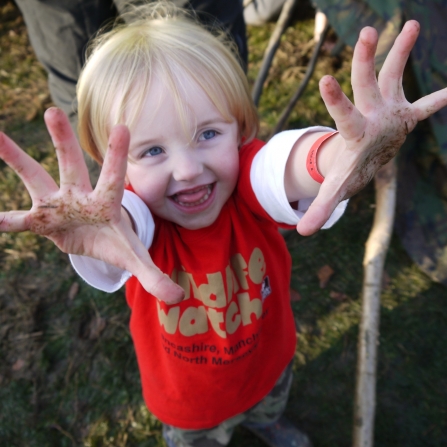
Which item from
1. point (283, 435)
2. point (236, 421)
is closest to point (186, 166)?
point (236, 421)

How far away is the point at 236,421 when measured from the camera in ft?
5.28

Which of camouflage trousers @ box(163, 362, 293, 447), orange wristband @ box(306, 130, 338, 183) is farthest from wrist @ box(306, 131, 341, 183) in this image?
camouflage trousers @ box(163, 362, 293, 447)

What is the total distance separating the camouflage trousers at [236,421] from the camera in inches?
62.6

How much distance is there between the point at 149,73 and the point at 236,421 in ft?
4.26

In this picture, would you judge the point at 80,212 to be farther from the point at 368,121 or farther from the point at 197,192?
the point at 368,121

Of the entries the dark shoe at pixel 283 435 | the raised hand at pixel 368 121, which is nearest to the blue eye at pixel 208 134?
the raised hand at pixel 368 121

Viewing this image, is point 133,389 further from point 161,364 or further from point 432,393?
point 432,393

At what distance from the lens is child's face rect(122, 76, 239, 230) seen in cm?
100

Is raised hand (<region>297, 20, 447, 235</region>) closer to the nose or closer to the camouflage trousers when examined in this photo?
the nose

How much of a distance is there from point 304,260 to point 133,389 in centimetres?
127

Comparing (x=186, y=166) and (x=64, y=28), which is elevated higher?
(x=186, y=166)

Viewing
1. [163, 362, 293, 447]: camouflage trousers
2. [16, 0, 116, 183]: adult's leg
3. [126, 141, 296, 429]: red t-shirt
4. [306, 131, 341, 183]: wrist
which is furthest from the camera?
[16, 0, 116, 183]: adult's leg

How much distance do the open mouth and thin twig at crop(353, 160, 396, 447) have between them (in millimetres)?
1048

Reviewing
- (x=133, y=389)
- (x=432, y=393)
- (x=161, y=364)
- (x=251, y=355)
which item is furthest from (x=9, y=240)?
(x=432, y=393)
